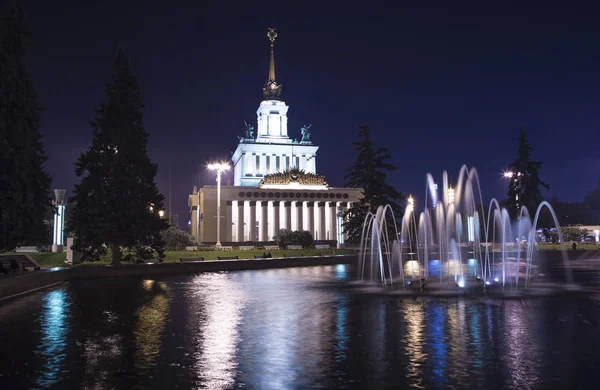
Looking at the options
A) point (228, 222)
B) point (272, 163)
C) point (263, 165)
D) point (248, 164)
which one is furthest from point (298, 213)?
point (248, 164)

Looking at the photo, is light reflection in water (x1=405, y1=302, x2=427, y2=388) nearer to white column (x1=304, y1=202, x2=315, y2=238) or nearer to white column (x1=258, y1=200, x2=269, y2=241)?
white column (x1=258, y1=200, x2=269, y2=241)

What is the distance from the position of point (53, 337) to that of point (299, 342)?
5.27 metres

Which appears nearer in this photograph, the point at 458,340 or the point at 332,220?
the point at 458,340

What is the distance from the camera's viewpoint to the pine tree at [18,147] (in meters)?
25.8

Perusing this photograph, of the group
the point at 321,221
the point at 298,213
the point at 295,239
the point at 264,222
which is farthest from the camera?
the point at 321,221

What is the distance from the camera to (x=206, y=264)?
33844 millimetres

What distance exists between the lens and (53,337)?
11523 millimetres

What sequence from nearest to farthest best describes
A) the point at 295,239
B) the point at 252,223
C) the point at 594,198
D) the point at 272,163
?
the point at 295,239 < the point at 252,223 < the point at 272,163 < the point at 594,198

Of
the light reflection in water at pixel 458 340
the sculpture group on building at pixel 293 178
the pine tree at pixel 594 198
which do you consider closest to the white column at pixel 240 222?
the sculpture group on building at pixel 293 178

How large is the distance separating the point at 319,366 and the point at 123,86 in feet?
96.7

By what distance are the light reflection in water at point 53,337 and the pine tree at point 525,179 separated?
5700cm

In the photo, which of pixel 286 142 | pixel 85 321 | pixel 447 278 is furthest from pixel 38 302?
pixel 286 142

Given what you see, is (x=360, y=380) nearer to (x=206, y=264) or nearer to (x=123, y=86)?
(x=206, y=264)

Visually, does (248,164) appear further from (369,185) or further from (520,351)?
(520,351)
